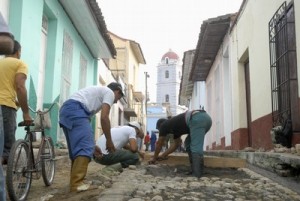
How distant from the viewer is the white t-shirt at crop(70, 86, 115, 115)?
471cm

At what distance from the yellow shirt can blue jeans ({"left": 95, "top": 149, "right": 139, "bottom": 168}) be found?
2553mm

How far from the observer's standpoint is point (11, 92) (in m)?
4.41

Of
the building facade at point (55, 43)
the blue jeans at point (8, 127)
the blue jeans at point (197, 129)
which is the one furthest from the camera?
the building facade at point (55, 43)

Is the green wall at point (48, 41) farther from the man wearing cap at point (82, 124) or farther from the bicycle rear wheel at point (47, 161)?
the man wearing cap at point (82, 124)

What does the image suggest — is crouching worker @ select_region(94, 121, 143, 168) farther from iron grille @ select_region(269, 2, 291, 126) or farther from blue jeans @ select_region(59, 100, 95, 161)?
iron grille @ select_region(269, 2, 291, 126)

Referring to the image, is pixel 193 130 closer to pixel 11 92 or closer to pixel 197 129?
pixel 197 129

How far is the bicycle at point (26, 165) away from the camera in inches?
155

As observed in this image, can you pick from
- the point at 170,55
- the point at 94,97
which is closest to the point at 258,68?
the point at 94,97

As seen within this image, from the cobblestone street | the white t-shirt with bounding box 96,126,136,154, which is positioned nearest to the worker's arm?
the cobblestone street

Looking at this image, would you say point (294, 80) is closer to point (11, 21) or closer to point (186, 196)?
point (186, 196)

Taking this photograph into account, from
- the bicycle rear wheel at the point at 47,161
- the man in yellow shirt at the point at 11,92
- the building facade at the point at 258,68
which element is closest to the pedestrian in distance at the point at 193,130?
the building facade at the point at 258,68

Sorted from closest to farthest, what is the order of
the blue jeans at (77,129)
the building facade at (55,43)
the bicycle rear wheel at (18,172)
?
the bicycle rear wheel at (18,172)
the blue jeans at (77,129)
the building facade at (55,43)

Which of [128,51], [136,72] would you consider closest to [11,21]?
[128,51]

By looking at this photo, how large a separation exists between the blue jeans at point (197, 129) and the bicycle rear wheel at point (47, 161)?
A: 91.1 inches
